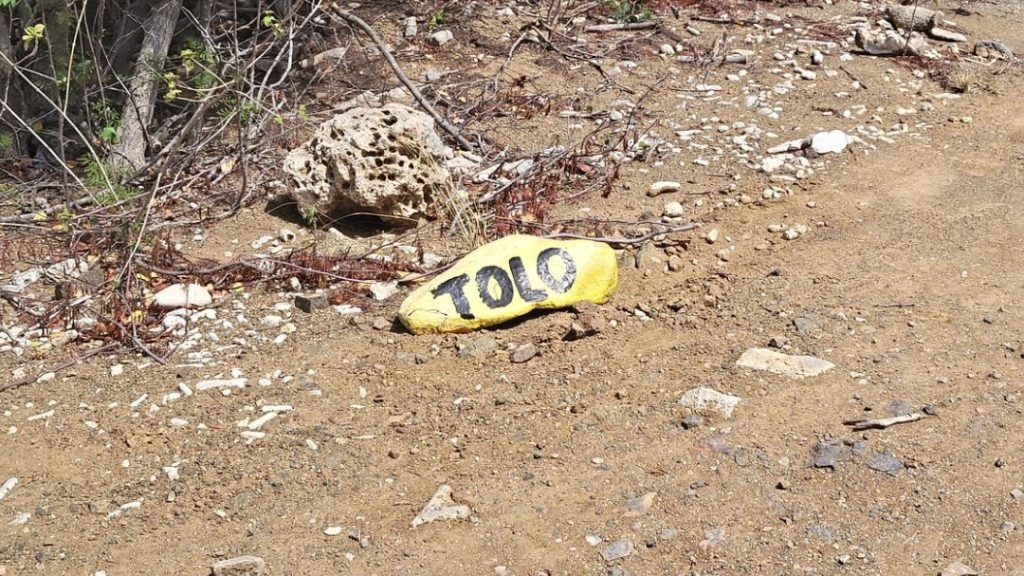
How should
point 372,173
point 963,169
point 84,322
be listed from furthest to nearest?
point 963,169, point 372,173, point 84,322

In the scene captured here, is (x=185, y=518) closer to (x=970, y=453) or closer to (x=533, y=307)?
(x=533, y=307)

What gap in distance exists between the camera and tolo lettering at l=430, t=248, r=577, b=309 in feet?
13.4

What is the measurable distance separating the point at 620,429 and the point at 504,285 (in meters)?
0.85

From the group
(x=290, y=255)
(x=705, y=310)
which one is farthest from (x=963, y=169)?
(x=290, y=255)

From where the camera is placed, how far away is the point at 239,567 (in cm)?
304

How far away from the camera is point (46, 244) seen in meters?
4.96

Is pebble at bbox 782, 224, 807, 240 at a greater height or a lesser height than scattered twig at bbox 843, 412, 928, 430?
lesser

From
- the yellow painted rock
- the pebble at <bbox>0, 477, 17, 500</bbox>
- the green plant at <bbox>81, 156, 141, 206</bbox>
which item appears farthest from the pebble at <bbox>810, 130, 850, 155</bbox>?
the pebble at <bbox>0, 477, 17, 500</bbox>

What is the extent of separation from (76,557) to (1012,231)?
364cm

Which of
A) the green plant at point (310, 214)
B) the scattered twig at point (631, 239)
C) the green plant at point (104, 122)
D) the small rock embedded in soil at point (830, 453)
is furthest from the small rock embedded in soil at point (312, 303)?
the small rock embedded in soil at point (830, 453)

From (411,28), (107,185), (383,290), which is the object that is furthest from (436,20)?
(383,290)

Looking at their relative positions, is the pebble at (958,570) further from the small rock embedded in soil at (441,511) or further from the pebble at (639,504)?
the small rock embedded in soil at (441,511)

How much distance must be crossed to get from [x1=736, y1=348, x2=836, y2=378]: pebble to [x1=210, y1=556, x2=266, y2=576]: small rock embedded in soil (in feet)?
5.49

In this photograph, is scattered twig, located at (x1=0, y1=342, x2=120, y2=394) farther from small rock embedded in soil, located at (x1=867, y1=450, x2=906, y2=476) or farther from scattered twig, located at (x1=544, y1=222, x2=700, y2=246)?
small rock embedded in soil, located at (x1=867, y1=450, x2=906, y2=476)
